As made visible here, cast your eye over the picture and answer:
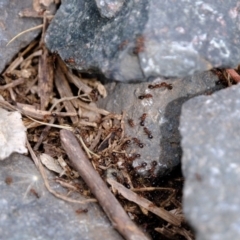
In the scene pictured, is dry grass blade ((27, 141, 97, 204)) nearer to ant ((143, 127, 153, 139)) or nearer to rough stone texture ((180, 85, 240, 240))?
ant ((143, 127, 153, 139))

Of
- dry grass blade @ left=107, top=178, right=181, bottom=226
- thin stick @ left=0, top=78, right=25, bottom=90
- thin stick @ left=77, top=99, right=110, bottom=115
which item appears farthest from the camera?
thin stick @ left=0, top=78, right=25, bottom=90

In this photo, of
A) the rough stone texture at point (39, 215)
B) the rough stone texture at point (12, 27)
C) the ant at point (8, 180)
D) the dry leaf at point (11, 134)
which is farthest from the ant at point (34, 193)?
the rough stone texture at point (12, 27)

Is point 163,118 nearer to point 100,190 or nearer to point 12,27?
point 100,190

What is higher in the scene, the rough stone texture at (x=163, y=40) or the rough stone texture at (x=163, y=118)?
the rough stone texture at (x=163, y=40)

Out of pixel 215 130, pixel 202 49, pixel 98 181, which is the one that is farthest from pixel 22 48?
pixel 215 130

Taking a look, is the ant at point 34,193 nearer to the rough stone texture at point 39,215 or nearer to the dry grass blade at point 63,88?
the rough stone texture at point 39,215

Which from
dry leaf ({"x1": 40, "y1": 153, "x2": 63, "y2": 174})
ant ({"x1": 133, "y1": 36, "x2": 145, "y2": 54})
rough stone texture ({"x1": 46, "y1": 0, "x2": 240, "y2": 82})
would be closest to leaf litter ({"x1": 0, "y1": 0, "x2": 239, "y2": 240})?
dry leaf ({"x1": 40, "y1": 153, "x2": 63, "y2": 174})

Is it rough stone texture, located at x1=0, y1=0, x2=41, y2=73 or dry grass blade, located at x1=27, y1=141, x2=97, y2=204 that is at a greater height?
rough stone texture, located at x1=0, y1=0, x2=41, y2=73
